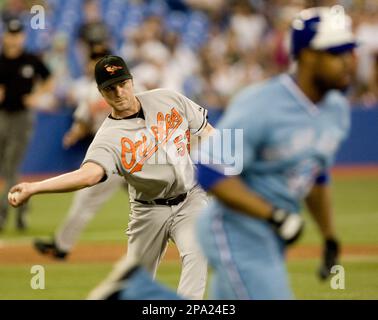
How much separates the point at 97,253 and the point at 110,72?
4.92m

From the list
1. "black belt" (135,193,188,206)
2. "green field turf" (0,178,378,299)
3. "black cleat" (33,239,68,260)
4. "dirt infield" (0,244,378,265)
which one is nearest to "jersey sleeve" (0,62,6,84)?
"green field turf" (0,178,378,299)

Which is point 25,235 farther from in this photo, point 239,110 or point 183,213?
point 239,110

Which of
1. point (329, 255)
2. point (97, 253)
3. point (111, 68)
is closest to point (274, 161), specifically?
point (329, 255)

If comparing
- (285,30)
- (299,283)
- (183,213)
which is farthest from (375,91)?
(183,213)

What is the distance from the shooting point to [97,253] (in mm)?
11812

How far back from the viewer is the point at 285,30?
20234 millimetres

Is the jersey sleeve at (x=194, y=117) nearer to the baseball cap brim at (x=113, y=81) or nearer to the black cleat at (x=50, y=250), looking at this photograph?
the baseball cap brim at (x=113, y=81)

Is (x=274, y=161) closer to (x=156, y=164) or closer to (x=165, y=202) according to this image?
(x=156, y=164)

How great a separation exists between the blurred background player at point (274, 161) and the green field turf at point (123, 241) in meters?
3.89

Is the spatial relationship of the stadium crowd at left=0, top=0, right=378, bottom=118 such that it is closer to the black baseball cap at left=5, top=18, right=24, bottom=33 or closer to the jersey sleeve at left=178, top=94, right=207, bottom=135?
the black baseball cap at left=5, top=18, right=24, bottom=33

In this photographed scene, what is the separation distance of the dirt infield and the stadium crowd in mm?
5943

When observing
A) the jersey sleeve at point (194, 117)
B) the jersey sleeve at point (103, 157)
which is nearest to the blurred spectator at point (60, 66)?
the jersey sleeve at point (194, 117)

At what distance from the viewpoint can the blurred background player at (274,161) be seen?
4766 millimetres

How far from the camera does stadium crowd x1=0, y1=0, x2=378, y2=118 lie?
1939 centimetres
